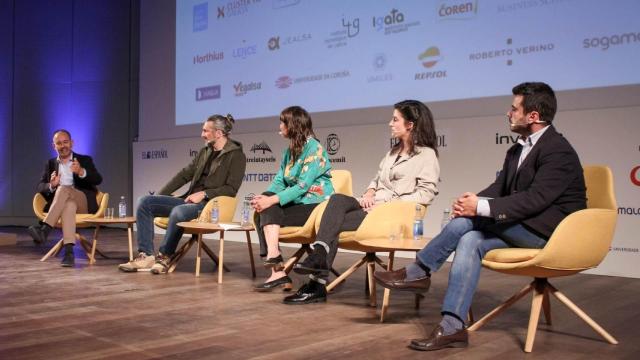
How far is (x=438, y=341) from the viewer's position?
2502mm

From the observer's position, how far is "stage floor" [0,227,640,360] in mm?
2502

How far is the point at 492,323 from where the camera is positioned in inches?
121

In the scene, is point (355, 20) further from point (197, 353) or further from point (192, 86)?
point (197, 353)

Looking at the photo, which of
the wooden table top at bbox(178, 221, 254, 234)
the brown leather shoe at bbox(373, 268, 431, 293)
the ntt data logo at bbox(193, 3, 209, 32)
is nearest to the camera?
the brown leather shoe at bbox(373, 268, 431, 293)

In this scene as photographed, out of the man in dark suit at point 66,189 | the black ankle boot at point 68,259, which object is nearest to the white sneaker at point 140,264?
the black ankle boot at point 68,259

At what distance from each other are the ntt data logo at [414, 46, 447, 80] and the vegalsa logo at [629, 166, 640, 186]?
1709 mm

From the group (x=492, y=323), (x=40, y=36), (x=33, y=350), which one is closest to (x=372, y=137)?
(x=492, y=323)

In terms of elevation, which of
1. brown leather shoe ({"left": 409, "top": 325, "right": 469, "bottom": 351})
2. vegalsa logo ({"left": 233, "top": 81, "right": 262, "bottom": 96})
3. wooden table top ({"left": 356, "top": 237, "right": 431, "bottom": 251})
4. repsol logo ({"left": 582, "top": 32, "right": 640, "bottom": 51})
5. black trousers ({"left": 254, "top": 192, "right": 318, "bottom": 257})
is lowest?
brown leather shoe ({"left": 409, "top": 325, "right": 469, "bottom": 351})

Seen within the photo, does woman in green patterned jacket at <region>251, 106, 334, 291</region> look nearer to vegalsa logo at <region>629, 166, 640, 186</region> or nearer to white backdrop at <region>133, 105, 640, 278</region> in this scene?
white backdrop at <region>133, 105, 640, 278</region>

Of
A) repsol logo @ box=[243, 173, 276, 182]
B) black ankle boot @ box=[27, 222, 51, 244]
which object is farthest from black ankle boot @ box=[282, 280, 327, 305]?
repsol logo @ box=[243, 173, 276, 182]

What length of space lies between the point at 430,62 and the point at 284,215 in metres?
2.40

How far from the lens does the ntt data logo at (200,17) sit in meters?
7.70

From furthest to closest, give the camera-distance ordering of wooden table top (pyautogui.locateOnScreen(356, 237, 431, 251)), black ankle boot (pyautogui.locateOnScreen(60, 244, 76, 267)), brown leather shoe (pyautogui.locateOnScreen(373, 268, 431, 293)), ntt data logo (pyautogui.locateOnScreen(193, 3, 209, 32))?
ntt data logo (pyautogui.locateOnScreen(193, 3, 209, 32)) < black ankle boot (pyautogui.locateOnScreen(60, 244, 76, 267)) < wooden table top (pyautogui.locateOnScreen(356, 237, 431, 251)) < brown leather shoe (pyautogui.locateOnScreen(373, 268, 431, 293))

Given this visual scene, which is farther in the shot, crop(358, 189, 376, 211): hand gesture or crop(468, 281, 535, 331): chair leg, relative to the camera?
crop(358, 189, 376, 211): hand gesture
